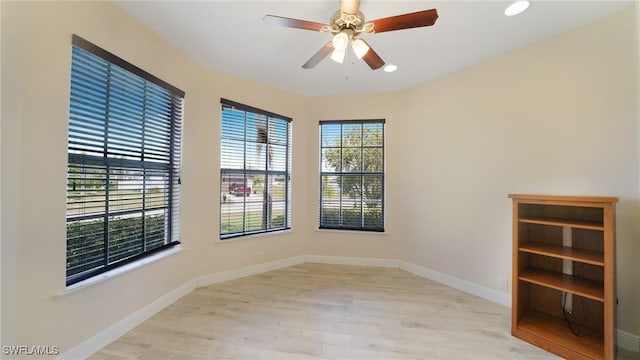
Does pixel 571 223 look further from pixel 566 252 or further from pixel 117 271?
pixel 117 271

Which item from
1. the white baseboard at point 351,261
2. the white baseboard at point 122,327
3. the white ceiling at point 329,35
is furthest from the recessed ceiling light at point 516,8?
the white baseboard at point 122,327

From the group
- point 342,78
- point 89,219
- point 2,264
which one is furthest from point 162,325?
point 342,78

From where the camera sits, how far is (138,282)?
Answer: 2465 mm

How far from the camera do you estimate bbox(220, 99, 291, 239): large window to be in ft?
11.9

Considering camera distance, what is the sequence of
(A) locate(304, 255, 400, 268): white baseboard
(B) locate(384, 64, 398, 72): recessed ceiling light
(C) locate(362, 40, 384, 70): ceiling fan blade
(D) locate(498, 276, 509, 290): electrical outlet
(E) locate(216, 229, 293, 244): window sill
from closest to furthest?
(C) locate(362, 40, 384, 70): ceiling fan blade
(D) locate(498, 276, 509, 290): electrical outlet
(B) locate(384, 64, 398, 72): recessed ceiling light
(E) locate(216, 229, 293, 244): window sill
(A) locate(304, 255, 400, 268): white baseboard

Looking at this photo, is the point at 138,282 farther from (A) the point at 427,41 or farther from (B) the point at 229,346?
(A) the point at 427,41

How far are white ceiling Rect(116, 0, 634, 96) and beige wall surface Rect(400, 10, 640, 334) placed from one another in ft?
0.91

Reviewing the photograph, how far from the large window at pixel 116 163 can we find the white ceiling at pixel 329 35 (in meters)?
0.58

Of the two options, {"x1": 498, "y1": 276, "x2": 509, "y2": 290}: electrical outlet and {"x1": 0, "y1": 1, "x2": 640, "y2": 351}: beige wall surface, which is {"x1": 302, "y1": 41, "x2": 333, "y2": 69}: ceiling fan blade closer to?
{"x1": 0, "y1": 1, "x2": 640, "y2": 351}: beige wall surface

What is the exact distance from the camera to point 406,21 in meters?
1.79

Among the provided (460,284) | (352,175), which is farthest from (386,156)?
(460,284)

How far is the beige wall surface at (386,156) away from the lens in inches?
65.1

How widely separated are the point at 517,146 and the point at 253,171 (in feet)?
10.7

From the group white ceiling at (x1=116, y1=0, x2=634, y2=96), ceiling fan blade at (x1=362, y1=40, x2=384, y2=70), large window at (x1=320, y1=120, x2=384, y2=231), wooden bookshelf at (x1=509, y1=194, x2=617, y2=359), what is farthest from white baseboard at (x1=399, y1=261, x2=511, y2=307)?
ceiling fan blade at (x1=362, y1=40, x2=384, y2=70)
